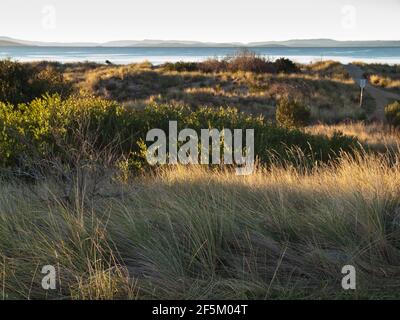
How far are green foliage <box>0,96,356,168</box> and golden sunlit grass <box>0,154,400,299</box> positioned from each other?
2.54m

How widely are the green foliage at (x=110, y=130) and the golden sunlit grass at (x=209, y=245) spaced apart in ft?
8.32

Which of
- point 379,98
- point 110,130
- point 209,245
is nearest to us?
point 209,245

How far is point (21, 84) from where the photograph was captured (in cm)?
1552

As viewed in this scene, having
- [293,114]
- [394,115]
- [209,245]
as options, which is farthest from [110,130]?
[394,115]

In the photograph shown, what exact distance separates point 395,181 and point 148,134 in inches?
208

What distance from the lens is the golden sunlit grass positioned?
11.9 ft

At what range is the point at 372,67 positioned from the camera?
176 ft

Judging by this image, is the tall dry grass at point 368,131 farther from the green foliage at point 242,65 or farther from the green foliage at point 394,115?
the green foliage at point 242,65

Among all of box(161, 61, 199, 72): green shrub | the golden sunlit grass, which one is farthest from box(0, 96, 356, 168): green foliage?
box(161, 61, 199, 72): green shrub

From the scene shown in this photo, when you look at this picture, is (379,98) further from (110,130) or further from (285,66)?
(110,130)

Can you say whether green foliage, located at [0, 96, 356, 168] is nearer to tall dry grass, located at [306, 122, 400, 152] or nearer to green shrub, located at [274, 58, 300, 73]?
tall dry grass, located at [306, 122, 400, 152]

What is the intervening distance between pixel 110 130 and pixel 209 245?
6189 mm
